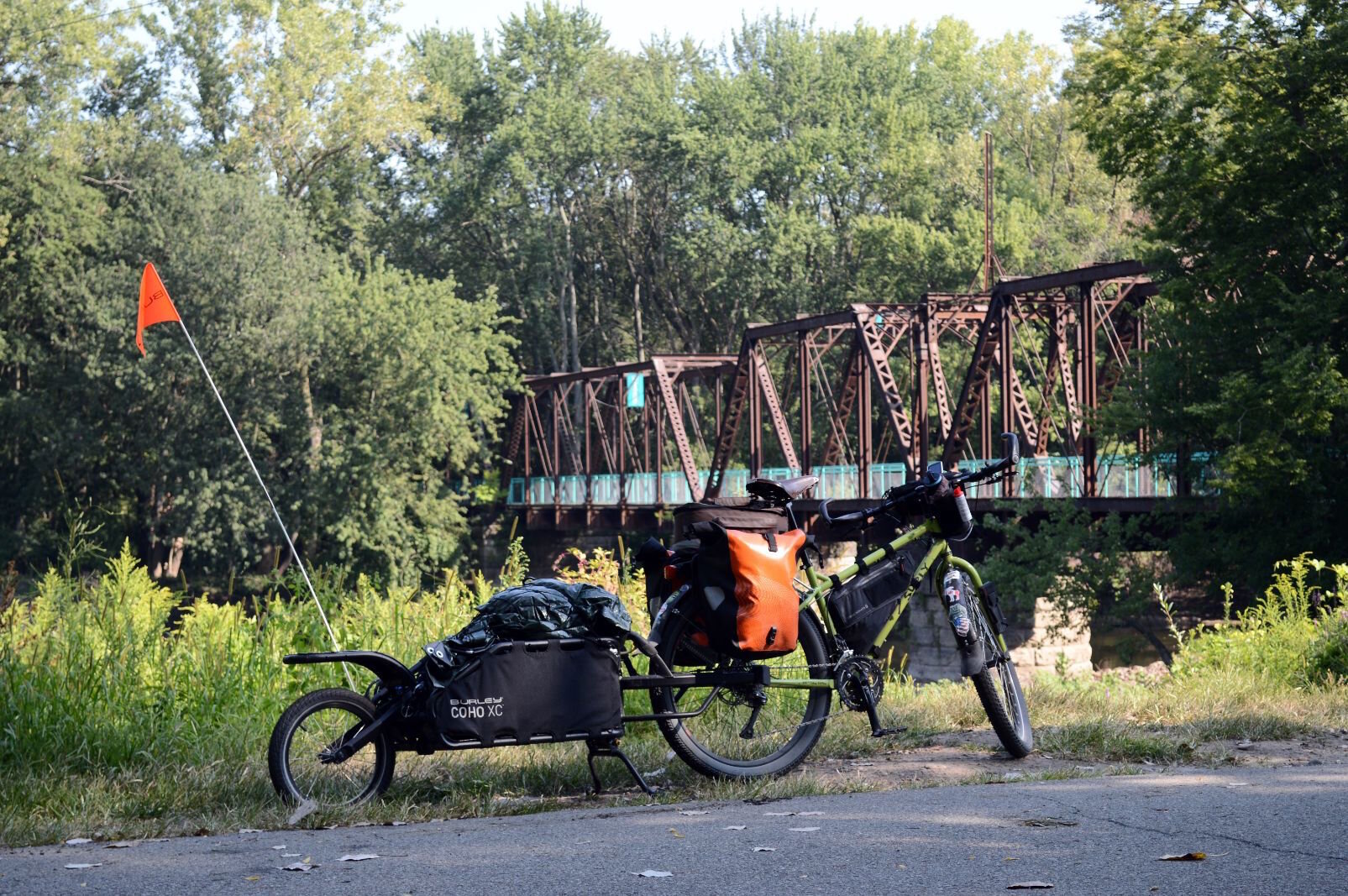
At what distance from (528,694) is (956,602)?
1915mm

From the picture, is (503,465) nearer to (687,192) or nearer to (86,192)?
(687,192)

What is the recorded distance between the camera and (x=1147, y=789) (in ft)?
18.0

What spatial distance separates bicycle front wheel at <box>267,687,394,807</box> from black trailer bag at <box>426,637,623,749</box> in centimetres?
30

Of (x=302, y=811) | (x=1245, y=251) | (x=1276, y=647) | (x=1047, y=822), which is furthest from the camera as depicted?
(x=1245, y=251)

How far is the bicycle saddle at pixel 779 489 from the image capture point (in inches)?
241

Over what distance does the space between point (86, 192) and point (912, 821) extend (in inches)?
1817

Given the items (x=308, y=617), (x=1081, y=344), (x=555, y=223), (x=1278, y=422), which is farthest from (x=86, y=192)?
(x=308, y=617)

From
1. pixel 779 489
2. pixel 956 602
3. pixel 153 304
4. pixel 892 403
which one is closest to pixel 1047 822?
pixel 956 602

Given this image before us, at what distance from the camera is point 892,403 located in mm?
33531

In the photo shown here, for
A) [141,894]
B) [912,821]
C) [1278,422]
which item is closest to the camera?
[141,894]

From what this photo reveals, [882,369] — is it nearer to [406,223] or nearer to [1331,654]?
[1331,654]

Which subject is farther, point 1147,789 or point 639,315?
point 639,315

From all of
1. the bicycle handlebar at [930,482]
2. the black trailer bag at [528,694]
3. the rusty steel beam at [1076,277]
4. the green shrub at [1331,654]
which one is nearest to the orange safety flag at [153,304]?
the black trailer bag at [528,694]

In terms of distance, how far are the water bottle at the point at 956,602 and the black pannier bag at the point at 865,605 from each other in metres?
0.21
